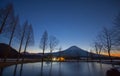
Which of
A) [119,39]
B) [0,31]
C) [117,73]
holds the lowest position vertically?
[117,73]

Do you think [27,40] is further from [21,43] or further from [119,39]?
[119,39]

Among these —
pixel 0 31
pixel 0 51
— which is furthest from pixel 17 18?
pixel 0 51

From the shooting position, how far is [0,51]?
49188mm

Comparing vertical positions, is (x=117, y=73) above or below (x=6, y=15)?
below

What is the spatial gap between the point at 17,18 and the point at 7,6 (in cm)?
605

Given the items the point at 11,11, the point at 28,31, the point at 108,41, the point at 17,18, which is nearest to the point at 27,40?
the point at 28,31

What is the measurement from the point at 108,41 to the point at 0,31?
86.9 feet

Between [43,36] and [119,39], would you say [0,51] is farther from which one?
[119,39]

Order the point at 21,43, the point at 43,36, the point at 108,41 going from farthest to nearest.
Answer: the point at 43,36, the point at 108,41, the point at 21,43

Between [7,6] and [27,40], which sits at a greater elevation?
[7,6]

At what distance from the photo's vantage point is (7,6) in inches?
791

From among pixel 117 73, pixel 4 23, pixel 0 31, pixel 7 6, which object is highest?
pixel 7 6

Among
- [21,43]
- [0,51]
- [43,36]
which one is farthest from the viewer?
[0,51]

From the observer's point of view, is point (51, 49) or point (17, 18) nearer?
point (17, 18)
